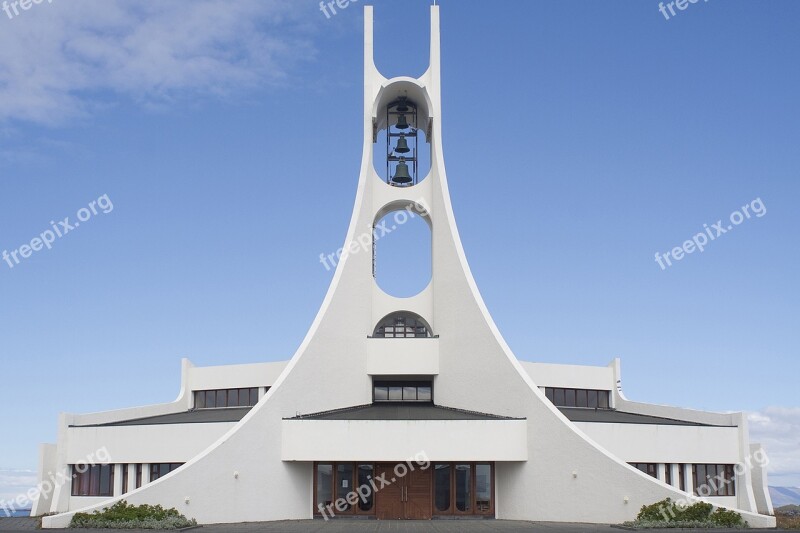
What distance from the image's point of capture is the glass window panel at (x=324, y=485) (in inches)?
1043

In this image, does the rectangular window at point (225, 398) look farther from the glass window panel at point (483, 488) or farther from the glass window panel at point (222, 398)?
the glass window panel at point (483, 488)

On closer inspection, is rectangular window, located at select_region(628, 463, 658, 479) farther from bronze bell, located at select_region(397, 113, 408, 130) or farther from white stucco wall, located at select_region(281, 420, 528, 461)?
bronze bell, located at select_region(397, 113, 408, 130)

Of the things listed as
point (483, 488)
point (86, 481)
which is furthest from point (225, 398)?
point (483, 488)

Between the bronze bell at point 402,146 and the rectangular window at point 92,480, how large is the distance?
14.7 meters

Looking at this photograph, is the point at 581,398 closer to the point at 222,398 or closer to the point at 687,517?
the point at 687,517

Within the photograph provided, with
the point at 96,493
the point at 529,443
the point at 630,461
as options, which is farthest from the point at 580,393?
the point at 96,493

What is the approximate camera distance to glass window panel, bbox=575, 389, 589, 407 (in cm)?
3419

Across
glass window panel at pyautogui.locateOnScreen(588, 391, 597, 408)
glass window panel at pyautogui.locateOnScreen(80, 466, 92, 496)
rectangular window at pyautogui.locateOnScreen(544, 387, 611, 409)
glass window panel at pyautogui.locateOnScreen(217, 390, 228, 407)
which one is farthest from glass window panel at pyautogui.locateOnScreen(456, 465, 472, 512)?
glass window panel at pyautogui.locateOnScreen(80, 466, 92, 496)

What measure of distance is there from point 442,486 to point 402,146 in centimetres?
1270

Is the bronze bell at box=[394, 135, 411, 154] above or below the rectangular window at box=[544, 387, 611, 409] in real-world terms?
above

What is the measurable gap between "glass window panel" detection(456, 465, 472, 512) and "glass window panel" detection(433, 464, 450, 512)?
0.31 m

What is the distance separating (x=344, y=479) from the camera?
87.3 ft

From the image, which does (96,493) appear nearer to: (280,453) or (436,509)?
(280,453)

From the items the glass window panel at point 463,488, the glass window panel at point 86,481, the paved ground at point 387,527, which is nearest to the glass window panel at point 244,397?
the glass window panel at point 86,481
